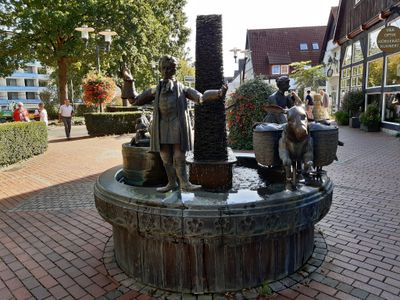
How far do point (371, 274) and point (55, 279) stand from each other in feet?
10.8

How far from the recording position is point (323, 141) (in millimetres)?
3498

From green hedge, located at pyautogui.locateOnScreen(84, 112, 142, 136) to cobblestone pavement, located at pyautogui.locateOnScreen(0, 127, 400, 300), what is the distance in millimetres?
8200

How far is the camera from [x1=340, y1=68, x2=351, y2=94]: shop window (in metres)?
22.2

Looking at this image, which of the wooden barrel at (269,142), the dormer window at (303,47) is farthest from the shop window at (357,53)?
the wooden barrel at (269,142)

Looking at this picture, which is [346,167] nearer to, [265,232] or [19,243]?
[265,232]

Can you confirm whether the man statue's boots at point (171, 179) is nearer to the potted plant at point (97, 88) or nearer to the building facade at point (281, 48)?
the potted plant at point (97, 88)

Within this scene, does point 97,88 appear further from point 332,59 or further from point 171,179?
point 332,59

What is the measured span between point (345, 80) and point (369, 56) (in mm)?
4594

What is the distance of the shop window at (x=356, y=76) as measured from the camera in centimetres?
2003

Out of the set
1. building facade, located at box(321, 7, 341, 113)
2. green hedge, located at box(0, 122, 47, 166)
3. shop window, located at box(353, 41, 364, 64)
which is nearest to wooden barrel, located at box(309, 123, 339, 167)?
green hedge, located at box(0, 122, 47, 166)

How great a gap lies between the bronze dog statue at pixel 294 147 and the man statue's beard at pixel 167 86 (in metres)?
1.20

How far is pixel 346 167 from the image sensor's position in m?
8.59

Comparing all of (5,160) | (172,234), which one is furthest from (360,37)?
(172,234)

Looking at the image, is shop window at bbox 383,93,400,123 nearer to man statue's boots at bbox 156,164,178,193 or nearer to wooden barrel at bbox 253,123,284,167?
wooden barrel at bbox 253,123,284,167
